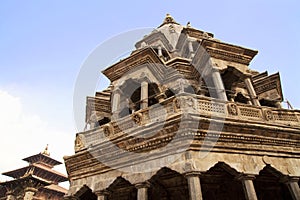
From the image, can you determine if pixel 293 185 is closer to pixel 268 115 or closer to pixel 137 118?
pixel 268 115

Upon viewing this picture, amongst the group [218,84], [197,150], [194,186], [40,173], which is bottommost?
[194,186]

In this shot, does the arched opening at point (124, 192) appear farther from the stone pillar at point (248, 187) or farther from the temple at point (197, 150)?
the stone pillar at point (248, 187)

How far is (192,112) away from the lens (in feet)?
29.6

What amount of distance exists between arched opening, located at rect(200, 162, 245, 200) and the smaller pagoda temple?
27.5m

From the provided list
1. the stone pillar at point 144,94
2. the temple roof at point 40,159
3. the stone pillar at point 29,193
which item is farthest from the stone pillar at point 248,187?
the temple roof at point 40,159

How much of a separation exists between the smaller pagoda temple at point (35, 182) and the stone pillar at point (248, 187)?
30.0 m

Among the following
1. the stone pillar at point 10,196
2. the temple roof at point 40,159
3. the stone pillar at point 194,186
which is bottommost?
the stone pillar at point 194,186

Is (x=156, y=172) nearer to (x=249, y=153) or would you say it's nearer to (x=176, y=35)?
(x=249, y=153)

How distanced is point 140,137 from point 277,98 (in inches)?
501

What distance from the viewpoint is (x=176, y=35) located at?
28.5 m

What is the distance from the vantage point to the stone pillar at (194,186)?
7846 mm

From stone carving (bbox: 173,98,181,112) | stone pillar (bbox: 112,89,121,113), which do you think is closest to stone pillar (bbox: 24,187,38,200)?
stone pillar (bbox: 112,89,121,113)

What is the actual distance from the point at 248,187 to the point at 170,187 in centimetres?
385

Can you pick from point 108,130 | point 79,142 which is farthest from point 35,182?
point 108,130
